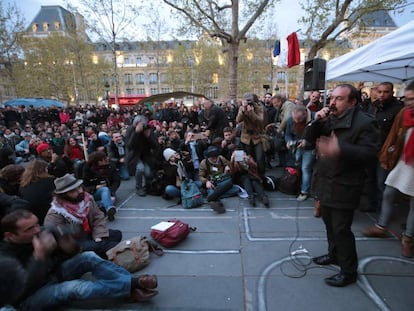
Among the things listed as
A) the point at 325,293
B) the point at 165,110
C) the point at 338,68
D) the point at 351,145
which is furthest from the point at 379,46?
the point at 165,110

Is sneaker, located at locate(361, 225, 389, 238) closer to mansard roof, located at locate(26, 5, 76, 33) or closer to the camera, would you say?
the camera

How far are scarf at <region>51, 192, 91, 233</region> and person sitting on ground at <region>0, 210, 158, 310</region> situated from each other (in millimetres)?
610

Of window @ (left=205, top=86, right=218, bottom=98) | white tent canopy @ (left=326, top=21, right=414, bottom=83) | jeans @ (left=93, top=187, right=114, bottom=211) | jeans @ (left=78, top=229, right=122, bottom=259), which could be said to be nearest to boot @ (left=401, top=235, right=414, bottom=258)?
white tent canopy @ (left=326, top=21, right=414, bottom=83)

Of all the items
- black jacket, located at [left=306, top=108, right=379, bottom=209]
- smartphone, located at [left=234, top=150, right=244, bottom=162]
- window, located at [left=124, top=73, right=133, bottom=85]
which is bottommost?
smartphone, located at [left=234, top=150, right=244, bottom=162]

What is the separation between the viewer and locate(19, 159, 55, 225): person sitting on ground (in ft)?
11.1

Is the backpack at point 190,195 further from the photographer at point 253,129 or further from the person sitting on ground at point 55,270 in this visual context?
the person sitting on ground at point 55,270

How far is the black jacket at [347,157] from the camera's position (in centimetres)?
207

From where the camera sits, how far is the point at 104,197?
14.7 ft

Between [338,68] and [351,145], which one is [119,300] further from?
[338,68]

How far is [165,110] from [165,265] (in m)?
11.1

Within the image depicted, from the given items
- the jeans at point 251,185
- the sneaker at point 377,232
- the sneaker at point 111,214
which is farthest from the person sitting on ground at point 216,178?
the sneaker at point 377,232

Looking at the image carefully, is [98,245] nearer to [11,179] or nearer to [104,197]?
[104,197]

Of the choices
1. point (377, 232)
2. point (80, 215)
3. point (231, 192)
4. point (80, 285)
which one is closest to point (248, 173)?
point (231, 192)

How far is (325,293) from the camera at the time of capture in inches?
95.6
